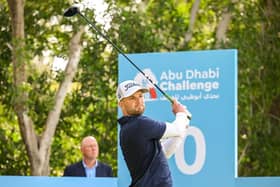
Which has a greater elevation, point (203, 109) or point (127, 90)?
point (203, 109)

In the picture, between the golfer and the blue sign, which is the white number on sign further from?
the golfer

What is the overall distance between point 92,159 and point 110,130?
3.79 m

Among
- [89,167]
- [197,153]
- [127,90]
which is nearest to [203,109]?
[197,153]

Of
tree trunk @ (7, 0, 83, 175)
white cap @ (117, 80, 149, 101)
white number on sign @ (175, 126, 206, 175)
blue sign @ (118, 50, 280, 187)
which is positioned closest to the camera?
white cap @ (117, 80, 149, 101)

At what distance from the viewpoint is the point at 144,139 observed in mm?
7535

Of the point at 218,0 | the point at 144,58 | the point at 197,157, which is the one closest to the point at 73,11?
the point at 144,58

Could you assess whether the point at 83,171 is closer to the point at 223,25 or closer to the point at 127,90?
the point at 127,90

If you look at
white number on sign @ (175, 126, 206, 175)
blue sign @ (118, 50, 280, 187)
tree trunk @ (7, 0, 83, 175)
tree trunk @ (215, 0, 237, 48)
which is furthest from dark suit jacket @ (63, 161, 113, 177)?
tree trunk @ (215, 0, 237, 48)

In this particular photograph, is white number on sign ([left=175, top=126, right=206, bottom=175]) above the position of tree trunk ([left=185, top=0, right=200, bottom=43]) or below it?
below

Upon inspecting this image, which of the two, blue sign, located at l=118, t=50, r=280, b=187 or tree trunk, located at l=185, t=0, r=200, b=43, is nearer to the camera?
blue sign, located at l=118, t=50, r=280, b=187

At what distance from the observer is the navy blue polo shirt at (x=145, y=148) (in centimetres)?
747

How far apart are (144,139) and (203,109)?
2023 millimetres

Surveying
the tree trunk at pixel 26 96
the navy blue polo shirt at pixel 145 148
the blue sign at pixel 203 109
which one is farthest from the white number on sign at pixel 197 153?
the tree trunk at pixel 26 96

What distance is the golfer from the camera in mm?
7492
